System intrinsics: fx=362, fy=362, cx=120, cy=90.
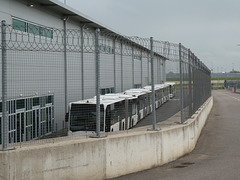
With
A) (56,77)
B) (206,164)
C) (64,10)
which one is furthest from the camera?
(64,10)

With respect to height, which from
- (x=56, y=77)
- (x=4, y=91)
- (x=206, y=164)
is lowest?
(x=206, y=164)

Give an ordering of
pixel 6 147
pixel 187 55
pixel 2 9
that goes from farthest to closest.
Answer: pixel 2 9 → pixel 187 55 → pixel 6 147

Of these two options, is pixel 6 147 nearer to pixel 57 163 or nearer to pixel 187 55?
pixel 57 163

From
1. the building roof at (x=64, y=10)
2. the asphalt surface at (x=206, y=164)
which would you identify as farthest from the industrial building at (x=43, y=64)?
the asphalt surface at (x=206, y=164)

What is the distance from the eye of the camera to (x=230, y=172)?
7.65m

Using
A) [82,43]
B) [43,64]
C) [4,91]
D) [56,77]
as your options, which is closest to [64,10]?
[56,77]

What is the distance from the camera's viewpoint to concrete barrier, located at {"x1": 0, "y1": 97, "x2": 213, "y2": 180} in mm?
5820

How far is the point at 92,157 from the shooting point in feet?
22.0

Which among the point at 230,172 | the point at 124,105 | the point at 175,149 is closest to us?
the point at 230,172

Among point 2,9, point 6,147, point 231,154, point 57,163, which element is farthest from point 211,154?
point 2,9

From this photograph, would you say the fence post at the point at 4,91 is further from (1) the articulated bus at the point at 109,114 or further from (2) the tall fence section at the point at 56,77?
(1) the articulated bus at the point at 109,114

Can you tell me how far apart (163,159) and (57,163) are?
2.99 metres

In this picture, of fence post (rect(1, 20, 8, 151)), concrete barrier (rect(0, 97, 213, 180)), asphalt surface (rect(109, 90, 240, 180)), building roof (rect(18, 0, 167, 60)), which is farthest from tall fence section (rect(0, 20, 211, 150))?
building roof (rect(18, 0, 167, 60))

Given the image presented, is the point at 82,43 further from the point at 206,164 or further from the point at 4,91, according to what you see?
the point at 206,164
